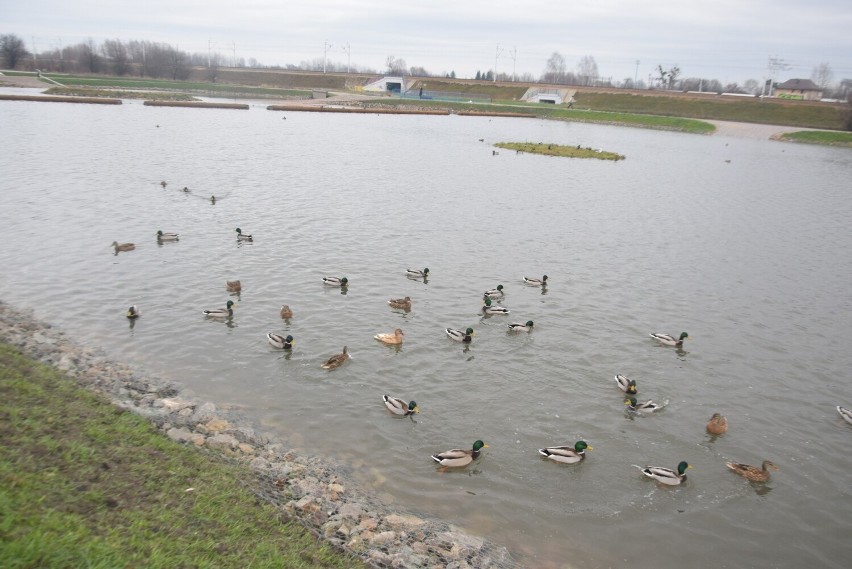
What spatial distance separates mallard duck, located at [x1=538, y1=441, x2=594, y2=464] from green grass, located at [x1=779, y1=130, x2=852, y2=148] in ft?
340

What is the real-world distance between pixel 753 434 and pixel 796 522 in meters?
3.19

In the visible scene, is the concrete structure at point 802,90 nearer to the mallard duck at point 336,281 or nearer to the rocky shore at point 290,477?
the mallard duck at point 336,281

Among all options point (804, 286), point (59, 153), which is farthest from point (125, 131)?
point (804, 286)

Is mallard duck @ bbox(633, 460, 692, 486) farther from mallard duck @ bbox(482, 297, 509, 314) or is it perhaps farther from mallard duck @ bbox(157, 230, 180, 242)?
mallard duck @ bbox(157, 230, 180, 242)

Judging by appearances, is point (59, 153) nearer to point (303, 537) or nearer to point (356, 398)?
point (356, 398)

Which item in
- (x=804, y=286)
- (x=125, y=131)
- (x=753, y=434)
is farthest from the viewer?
(x=125, y=131)

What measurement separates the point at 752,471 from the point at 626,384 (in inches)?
154

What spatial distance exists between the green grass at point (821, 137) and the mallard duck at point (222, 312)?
105m

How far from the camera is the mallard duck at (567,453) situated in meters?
13.4

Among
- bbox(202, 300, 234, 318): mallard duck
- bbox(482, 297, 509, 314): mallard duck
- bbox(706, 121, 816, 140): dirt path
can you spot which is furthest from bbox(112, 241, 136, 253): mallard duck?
bbox(706, 121, 816, 140): dirt path

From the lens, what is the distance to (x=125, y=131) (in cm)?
6769

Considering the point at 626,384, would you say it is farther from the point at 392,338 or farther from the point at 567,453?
the point at 392,338

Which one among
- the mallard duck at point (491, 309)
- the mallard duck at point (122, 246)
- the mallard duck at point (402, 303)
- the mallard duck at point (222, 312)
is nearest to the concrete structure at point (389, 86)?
the mallard duck at point (122, 246)

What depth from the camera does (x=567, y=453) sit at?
13414 mm
